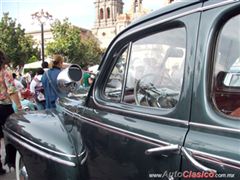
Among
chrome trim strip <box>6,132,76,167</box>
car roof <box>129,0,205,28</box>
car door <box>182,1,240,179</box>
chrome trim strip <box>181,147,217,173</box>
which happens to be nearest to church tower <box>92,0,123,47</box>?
chrome trim strip <box>6,132,76,167</box>

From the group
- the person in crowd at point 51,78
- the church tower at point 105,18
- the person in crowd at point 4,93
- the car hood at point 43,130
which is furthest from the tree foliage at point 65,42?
the church tower at point 105,18

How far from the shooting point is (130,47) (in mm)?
2061

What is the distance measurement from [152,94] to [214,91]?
0.51 m

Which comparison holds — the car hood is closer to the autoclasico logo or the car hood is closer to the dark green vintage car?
the dark green vintage car

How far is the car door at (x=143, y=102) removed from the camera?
5.20 ft

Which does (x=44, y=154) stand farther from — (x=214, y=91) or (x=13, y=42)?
(x=13, y=42)

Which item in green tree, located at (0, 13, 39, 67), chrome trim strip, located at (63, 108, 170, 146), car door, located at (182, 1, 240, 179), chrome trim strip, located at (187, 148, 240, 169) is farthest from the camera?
green tree, located at (0, 13, 39, 67)

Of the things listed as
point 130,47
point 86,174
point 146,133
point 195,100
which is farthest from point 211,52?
point 86,174

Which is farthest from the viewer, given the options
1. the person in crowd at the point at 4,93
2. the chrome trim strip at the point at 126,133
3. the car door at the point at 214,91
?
the person in crowd at the point at 4,93

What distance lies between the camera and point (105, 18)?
335ft

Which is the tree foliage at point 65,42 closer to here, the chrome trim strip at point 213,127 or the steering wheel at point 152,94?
the steering wheel at point 152,94

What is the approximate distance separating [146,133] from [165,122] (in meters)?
0.11

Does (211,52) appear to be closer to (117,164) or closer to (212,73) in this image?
(212,73)

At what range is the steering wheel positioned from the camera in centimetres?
179
